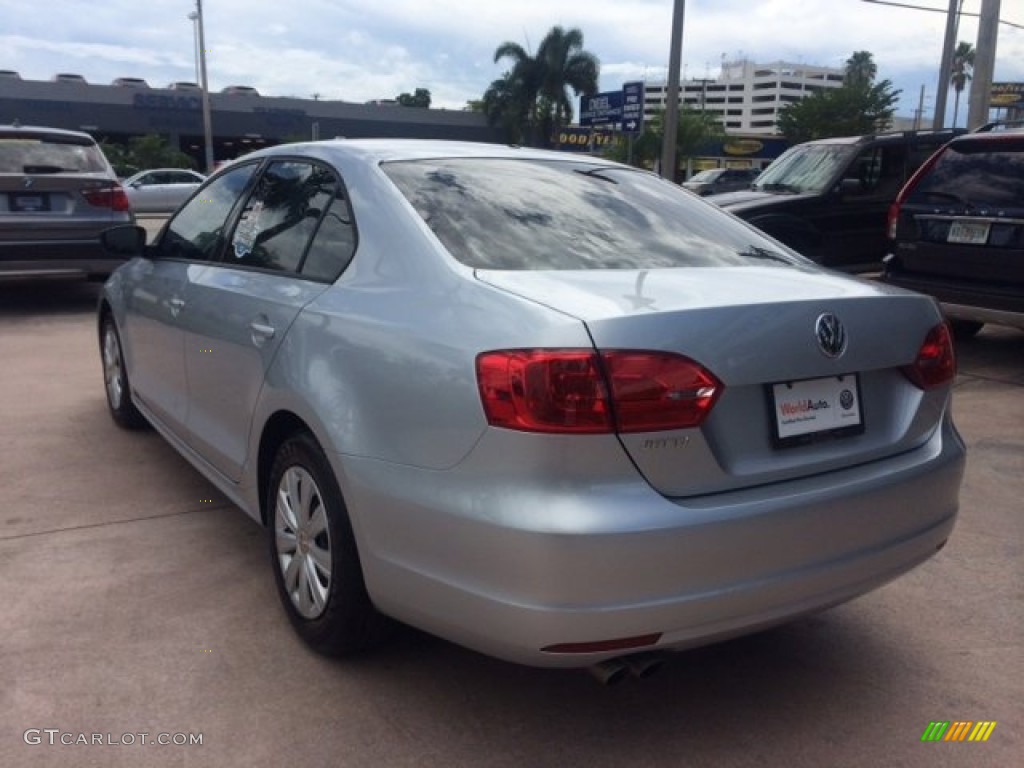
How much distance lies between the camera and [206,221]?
14.1 feet

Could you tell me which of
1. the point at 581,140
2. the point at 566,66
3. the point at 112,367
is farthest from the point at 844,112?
the point at 112,367

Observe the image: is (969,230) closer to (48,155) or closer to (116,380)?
(116,380)

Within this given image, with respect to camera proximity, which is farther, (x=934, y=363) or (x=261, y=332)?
(x=261, y=332)

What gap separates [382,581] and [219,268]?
5.84 ft

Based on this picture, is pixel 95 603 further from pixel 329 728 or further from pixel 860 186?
pixel 860 186

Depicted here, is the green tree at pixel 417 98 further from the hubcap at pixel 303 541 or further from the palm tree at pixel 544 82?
the hubcap at pixel 303 541

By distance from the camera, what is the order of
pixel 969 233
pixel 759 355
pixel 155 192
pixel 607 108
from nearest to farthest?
pixel 759 355
pixel 969 233
pixel 155 192
pixel 607 108

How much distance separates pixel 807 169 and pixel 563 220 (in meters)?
8.36

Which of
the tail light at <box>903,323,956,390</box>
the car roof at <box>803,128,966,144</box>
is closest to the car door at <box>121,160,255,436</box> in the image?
the tail light at <box>903,323,956,390</box>

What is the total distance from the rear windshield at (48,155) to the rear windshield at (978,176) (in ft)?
24.4

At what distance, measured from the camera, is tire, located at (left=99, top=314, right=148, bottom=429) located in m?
5.36

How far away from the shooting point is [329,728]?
272 cm

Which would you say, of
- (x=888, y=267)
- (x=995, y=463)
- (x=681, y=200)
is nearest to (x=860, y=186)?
(x=888, y=267)

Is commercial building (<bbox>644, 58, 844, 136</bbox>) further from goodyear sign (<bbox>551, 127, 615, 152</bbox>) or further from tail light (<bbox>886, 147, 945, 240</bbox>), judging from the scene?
tail light (<bbox>886, 147, 945, 240</bbox>)
